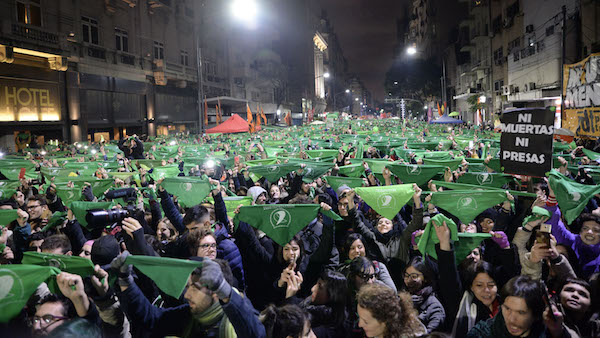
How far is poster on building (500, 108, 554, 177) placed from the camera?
6016 mm

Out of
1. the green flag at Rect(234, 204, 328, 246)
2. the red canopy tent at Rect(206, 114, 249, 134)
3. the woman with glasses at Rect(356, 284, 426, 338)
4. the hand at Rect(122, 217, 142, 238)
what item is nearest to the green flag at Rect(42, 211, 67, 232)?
the green flag at Rect(234, 204, 328, 246)

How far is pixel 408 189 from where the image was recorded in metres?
6.04

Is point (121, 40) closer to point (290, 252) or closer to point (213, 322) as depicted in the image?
point (290, 252)

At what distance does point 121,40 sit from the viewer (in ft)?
110

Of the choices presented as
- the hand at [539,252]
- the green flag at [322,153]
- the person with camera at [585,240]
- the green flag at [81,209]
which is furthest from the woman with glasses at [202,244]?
the green flag at [322,153]

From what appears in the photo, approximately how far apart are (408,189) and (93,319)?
13.3 ft

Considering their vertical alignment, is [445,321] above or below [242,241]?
below

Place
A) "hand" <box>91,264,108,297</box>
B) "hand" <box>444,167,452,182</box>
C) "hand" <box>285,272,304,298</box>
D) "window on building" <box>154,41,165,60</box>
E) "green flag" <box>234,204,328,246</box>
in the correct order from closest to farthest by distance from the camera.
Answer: "hand" <box>91,264,108,297</box>
"hand" <box>285,272,304,298</box>
"green flag" <box>234,204,328,246</box>
"hand" <box>444,167,452,182</box>
"window on building" <box>154,41,165,60</box>

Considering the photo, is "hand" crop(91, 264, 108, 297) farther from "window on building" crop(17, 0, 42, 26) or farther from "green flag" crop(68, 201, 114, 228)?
"window on building" crop(17, 0, 42, 26)

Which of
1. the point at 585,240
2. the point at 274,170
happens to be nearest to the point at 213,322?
the point at 585,240

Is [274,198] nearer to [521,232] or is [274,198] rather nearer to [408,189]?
[408,189]

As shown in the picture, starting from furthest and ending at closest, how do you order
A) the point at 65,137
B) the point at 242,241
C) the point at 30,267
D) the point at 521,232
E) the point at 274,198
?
1. the point at 65,137
2. the point at 274,198
3. the point at 242,241
4. the point at 521,232
5. the point at 30,267

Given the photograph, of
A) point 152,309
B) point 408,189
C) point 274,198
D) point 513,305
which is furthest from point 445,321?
point 274,198

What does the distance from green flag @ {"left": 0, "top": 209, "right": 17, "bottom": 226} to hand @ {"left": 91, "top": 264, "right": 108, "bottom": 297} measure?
10.5 feet
